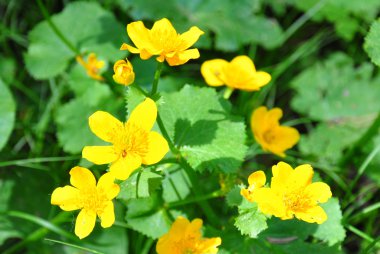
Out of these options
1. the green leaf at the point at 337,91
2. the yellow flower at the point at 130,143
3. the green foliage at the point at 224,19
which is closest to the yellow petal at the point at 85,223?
the yellow flower at the point at 130,143

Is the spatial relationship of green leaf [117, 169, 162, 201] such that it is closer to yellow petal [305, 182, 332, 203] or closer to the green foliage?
yellow petal [305, 182, 332, 203]

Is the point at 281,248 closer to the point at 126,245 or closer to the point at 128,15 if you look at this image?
the point at 126,245

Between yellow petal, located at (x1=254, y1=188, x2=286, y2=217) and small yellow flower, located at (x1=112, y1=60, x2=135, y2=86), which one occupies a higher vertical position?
small yellow flower, located at (x1=112, y1=60, x2=135, y2=86)

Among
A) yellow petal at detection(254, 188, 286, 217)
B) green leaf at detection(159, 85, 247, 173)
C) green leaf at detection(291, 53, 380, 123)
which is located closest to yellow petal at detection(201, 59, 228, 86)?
green leaf at detection(159, 85, 247, 173)

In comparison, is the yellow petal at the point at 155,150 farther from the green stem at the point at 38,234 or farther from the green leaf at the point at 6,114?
the green leaf at the point at 6,114

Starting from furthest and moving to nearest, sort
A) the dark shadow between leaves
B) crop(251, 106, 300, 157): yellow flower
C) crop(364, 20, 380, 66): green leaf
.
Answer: crop(251, 106, 300, 157): yellow flower, the dark shadow between leaves, crop(364, 20, 380, 66): green leaf
